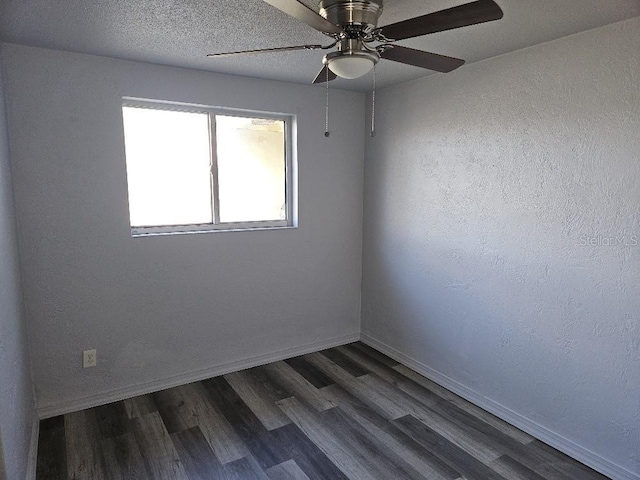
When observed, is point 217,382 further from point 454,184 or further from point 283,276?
point 454,184

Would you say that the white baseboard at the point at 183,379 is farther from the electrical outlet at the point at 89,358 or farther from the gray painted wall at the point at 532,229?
the gray painted wall at the point at 532,229

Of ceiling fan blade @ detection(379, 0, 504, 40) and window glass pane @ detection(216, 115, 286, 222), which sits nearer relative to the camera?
ceiling fan blade @ detection(379, 0, 504, 40)

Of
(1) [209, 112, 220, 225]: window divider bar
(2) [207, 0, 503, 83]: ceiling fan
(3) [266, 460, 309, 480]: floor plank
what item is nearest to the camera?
(2) [207, 0, 503, 83]: ceiling fan

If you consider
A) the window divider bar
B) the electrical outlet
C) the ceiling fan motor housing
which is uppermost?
the ceiling fan motor housing

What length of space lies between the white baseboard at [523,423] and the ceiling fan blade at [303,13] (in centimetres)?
239

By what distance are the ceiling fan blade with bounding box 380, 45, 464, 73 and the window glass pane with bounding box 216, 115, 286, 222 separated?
163cm

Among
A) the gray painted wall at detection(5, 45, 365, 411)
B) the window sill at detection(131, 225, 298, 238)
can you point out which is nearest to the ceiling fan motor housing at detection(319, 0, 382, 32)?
the gray painted wall at detection(5, 45, 365, 411)

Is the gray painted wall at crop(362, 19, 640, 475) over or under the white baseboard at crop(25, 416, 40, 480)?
over

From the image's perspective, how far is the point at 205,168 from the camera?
2949mm

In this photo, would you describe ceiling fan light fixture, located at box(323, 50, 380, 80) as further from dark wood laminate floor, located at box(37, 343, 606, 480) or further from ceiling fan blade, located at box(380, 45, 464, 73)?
dark wood laminate floor, located at box(37, 343, 606, 480)

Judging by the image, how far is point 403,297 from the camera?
3225 millimetres

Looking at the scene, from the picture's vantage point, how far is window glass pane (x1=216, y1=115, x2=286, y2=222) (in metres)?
3.02

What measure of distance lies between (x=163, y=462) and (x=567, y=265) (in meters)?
2.40

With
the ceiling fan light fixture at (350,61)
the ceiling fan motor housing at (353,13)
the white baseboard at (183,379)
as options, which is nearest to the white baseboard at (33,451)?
the white baseboard at (183,379)
